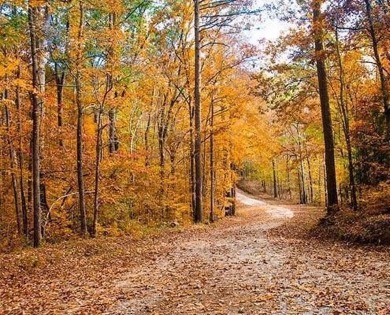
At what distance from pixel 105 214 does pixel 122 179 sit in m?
1.69

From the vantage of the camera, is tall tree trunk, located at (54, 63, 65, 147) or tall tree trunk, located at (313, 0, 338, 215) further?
tall tree trunk, located at (54, 63, 65, 147)

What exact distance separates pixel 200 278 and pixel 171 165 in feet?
51.8

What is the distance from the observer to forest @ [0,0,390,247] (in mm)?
13383

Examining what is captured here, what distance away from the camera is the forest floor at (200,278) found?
6285 millimetres

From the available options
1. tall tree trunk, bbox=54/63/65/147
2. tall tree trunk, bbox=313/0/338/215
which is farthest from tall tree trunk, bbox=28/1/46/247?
tall tree trunk, bbox=313/0/338/215

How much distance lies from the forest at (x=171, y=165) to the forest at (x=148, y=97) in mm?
81

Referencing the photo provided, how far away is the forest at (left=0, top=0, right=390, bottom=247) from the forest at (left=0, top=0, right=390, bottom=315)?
0.08 meters

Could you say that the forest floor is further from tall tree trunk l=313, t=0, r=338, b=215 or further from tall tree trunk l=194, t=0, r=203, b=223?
tall tree trunk l=194, t=0, r=203, b=223

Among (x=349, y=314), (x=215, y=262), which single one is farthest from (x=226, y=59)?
(x=349, y=314)

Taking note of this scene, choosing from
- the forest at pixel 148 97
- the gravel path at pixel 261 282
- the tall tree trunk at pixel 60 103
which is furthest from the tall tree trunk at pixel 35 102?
the tall tree trunk at pixel 60 103

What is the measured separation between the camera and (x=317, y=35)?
14.1 metres

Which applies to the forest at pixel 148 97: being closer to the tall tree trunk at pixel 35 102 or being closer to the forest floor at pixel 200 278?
the tall tree trunk at pixel 35 102

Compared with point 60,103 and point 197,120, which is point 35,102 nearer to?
point 60,103

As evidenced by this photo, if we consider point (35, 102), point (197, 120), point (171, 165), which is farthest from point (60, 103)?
point (171, 165)
